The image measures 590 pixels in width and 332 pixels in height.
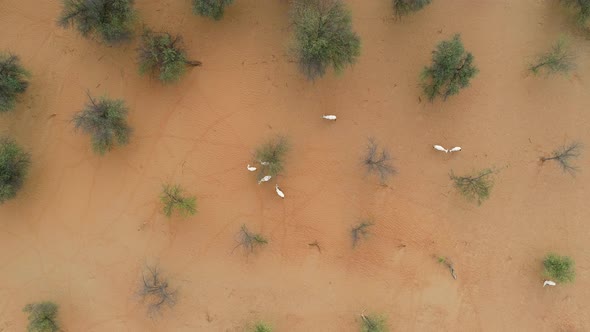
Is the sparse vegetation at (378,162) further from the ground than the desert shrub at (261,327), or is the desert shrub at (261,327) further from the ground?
the sparse vegetation at (378,162)

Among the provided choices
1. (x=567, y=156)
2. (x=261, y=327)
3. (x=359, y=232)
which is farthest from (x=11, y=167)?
(x=567, y=156)

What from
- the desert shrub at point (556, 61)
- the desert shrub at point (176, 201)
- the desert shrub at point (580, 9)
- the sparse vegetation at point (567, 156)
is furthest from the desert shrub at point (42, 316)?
the desert shrub at point (580, 9)

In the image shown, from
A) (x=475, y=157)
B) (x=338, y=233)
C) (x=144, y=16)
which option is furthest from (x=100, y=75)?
(x=475, y=157)

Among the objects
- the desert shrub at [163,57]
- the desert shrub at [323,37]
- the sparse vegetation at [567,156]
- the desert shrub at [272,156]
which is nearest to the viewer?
the desert shrub at [323,37]

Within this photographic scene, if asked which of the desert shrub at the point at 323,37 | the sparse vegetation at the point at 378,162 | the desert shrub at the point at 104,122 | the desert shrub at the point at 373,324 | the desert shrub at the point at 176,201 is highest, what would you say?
the desert shrub at the point at 323,37

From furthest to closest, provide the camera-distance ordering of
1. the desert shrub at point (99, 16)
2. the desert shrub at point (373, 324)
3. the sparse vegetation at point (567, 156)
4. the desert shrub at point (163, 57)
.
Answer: the sparse vegetation at point (567, 156)
the desert shrub at point (373, 324)
the desert shrub at point (163, 57)
the desert shrub at point (99, 16)

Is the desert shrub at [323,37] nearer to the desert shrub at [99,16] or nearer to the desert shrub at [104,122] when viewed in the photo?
the desert shrub at [99,16]

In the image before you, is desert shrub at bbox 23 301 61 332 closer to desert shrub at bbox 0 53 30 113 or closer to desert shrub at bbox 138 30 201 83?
desert shrub at bbox 0 53 30 113

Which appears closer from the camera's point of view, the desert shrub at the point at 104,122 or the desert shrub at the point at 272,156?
the desert shrub at the point at 104,122
